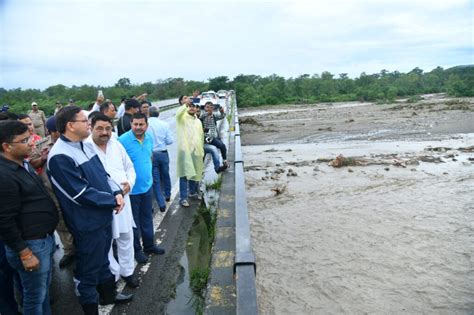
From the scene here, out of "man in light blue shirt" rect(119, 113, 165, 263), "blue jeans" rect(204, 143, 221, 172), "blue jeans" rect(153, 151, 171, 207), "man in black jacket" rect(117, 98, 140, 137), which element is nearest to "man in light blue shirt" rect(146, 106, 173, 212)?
"blue jeans" rect(153, 151, 171, 207)

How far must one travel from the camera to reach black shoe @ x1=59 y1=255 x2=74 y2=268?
Result: 4406 millimetres

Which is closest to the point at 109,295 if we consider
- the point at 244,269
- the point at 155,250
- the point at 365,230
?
the point at 155,250

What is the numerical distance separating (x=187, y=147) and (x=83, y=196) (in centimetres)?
335

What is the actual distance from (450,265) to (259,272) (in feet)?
8.15

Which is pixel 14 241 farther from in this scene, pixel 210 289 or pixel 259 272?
pixel 259 272

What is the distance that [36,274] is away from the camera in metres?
2.78

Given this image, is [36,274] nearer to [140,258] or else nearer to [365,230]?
[140,258]

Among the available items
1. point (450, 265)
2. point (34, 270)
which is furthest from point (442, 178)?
point (34, 270)

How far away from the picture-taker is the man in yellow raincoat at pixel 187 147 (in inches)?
242

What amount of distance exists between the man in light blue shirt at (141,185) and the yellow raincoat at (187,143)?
63.6 inches

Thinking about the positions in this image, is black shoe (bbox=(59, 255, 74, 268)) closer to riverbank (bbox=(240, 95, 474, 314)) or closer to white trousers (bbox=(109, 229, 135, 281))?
white trousers (bbox=(109, 229, 135, 281))

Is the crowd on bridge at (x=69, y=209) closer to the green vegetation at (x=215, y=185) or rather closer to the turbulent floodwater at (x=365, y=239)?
the turbulent floodwater at (x=365, y=239)

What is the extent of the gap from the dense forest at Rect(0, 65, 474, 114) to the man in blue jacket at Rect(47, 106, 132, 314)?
38.6m

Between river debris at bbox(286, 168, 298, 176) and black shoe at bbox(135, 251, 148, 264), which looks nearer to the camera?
black shoe at bbox(135, 251, 148, 264)
